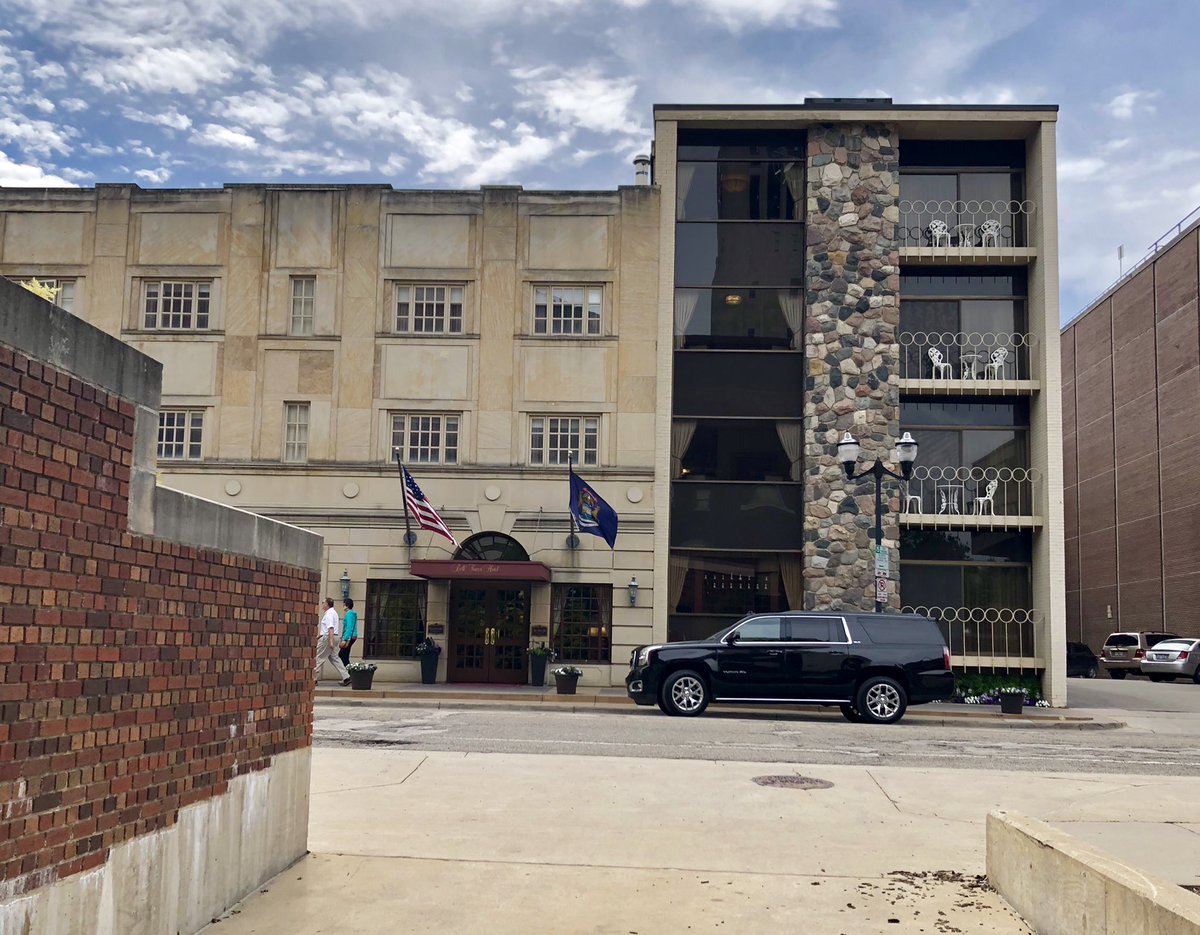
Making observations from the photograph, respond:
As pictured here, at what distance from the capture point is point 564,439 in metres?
28.2

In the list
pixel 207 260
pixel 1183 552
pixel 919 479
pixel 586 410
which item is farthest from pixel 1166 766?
pixel 1183 552

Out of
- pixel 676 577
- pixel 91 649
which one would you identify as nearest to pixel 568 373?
pixel 676 577

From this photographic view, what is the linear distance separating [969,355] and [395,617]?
14.9 metres

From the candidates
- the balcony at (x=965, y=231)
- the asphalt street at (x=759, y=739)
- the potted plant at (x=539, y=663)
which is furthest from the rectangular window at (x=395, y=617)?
the balcony at (x=965, y=231)

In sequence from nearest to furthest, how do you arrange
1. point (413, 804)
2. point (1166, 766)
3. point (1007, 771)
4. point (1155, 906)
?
point (1155, 906), point (413, 804), point (1007, 771), point (1166, 766)

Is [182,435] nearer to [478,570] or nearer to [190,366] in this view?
[190,366]

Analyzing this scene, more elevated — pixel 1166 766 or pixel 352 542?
pixel 352 542

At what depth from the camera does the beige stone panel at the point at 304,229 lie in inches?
1132

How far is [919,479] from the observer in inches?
1115

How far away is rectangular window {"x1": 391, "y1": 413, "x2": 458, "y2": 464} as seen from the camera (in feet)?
92.6

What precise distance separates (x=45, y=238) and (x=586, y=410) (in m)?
13.7

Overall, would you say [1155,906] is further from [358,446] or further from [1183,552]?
[1183,552]

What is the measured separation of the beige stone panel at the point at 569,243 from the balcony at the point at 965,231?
7138 millimetres

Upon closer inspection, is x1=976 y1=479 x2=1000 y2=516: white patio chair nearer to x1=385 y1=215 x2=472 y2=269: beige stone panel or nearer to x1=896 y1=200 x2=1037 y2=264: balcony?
x1=896 y1=200 x2=1037 y2=264: balcony
